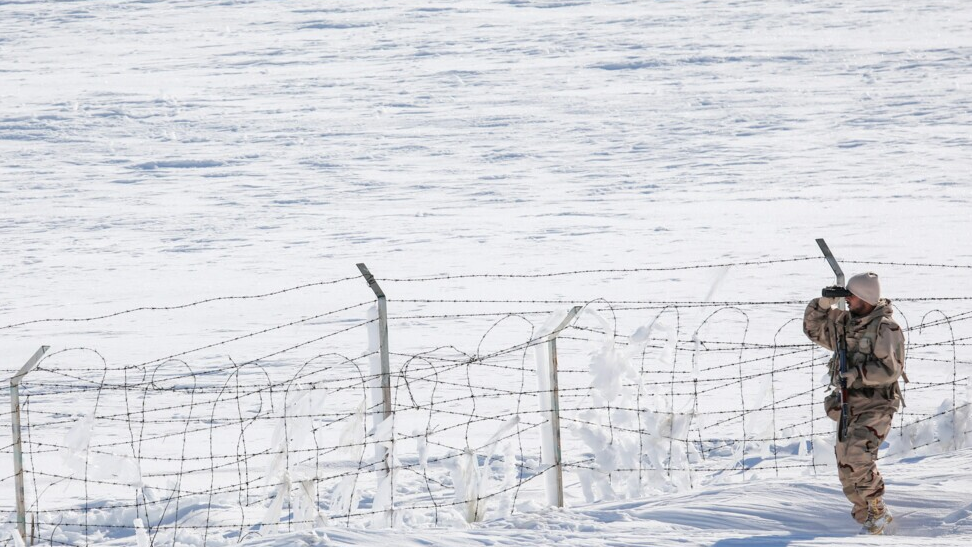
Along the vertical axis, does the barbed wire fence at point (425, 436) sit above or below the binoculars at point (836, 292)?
below

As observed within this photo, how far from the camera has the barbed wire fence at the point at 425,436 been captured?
559 cm

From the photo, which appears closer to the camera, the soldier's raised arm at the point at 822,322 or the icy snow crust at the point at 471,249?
the soldier's raised arm at the point at 822,322

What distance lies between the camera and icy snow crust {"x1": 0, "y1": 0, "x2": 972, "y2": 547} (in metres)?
6.16

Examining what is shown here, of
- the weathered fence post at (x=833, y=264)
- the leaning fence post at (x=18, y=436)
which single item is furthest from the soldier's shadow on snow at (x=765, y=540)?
the leaning fence post at (x=18, y=436)

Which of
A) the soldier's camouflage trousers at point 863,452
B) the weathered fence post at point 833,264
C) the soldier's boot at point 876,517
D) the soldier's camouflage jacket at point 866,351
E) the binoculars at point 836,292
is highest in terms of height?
the weathered fence post at point 833,264

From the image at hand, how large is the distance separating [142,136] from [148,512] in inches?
888

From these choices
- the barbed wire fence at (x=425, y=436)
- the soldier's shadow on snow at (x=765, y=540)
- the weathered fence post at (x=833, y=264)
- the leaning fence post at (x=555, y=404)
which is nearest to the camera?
the soldier's shadow on snow at (x=765, y=540)

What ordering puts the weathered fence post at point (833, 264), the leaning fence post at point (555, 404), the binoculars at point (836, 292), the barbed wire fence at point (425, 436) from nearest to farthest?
1. the binoculars at point (836, 292)
2. the leaning fence post at point (555, 404)
3. the barbed wire fence at point (425, 436)
4. the weathered fence post at point (833, 264)

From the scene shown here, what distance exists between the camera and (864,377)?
4.82m

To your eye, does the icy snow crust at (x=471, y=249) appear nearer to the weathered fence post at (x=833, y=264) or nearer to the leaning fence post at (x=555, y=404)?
the leaning fence post at (x=555, y=404)

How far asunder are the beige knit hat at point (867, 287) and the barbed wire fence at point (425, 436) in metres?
0.87

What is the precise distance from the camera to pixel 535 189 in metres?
22.1

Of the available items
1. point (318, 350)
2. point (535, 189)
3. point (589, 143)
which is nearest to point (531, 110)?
point (589, 143)

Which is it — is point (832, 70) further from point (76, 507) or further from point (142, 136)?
point (76, 507)
